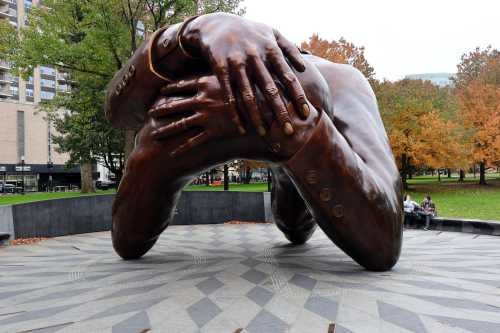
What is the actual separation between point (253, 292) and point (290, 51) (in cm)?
282

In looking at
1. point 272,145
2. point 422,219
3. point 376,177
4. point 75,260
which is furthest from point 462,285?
point 422,219

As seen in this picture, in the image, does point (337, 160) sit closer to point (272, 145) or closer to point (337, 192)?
point (337, 192)

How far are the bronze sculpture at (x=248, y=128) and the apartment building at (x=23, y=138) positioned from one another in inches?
2034

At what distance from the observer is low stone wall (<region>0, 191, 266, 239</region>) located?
472 inches

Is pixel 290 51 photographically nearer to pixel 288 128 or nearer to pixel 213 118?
pixel 288 128

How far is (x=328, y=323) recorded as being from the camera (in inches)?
150

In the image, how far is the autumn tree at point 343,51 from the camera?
26.1 m

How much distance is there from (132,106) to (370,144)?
327 centimetres

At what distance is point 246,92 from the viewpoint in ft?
13.2

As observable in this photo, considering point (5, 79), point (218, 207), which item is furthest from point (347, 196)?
point (5, 79)

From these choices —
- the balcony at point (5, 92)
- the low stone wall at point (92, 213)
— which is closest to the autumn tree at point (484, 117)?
the low stone wall at point (92, 213)

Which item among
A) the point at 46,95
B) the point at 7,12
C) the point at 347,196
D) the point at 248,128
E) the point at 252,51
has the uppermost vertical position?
the point at 7,12

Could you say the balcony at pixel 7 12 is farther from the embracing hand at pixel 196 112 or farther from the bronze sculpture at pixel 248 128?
the embracing hand at pixel 196 112

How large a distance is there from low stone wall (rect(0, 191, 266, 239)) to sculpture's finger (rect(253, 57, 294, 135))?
1016 cm
